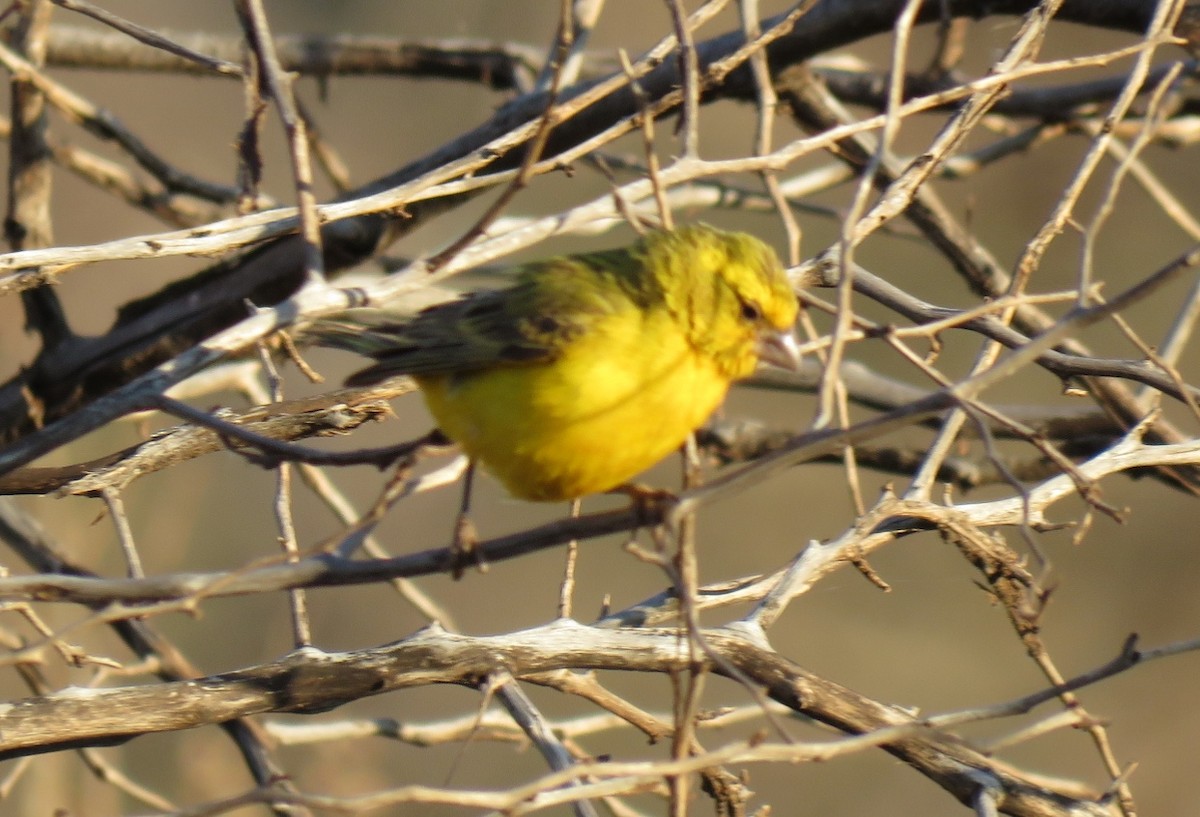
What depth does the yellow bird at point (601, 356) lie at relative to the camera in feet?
10.7

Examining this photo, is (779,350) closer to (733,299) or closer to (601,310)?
(733,299)

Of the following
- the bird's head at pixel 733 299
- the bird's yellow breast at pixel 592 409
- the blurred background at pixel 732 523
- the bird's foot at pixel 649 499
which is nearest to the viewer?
the bird's foot at pixel 649 499

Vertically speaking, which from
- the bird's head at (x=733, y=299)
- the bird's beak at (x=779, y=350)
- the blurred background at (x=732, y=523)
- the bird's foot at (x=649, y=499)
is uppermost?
the blurred background at (x=732, y=523)

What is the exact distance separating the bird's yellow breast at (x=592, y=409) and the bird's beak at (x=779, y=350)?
0.43 feet

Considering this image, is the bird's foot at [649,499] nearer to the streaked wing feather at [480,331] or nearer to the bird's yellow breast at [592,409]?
the bird's yellow breast at [592,409]

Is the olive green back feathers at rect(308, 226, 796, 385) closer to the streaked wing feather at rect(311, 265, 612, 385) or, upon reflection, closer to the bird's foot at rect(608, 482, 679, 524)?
the streaked wing feather at rect(311, 265, 612, 385)

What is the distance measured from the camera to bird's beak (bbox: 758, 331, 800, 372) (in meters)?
3.42

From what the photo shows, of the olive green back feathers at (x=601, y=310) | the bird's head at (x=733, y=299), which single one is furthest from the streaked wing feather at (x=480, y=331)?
the bird's head at (x=733, y=299)

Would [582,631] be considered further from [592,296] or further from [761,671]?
[592,296]

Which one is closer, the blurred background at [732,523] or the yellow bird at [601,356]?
the yellow bird at [601,356]

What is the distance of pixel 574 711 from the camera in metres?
9.66

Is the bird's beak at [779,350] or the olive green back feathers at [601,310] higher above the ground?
the olive green back feathers at [601,310]

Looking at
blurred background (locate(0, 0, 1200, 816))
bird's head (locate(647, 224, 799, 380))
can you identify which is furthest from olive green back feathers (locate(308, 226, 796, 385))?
blurred background (locate(0, 0, 1200, 816))

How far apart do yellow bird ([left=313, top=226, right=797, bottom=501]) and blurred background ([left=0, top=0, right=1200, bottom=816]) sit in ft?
16.0
